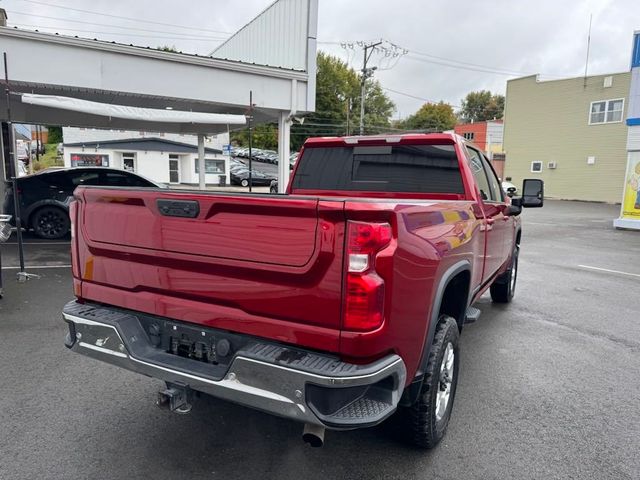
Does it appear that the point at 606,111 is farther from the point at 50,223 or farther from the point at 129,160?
the point at 129,160

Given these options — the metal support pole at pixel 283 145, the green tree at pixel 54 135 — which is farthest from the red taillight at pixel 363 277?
the green tree at pixel 54 135

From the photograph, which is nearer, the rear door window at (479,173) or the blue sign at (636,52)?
the rear door window at (479,173)

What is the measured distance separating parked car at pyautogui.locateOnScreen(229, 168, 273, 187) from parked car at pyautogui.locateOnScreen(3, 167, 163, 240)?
23120 millimetres

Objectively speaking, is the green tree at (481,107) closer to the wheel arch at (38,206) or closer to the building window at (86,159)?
the building window at (86,159)

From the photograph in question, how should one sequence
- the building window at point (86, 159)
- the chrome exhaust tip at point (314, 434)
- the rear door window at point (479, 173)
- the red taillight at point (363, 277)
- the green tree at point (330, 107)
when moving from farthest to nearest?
the green tree at point (330, 107), the building window at point (86, 159), the rear door window at point (479, 173), the chrome exhaust tip at point (314, 434), the red taillight at point (363, 277)

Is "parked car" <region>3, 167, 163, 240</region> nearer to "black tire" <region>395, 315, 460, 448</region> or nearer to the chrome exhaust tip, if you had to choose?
"black tire" <region>395, 315, 460, 448</region>

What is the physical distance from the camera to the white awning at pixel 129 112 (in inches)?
352

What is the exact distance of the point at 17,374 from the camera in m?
3.97

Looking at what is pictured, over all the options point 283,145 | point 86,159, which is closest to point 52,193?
point 283,145

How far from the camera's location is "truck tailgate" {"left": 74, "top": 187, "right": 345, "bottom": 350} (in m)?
2.19

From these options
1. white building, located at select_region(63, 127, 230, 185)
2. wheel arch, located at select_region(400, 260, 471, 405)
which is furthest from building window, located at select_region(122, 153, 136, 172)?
wheel arch, located at select_region(400, 260, 471, 405)

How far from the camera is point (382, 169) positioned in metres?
4.35

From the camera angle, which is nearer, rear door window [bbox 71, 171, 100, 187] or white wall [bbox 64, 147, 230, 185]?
rear door window [bbox 71, 171, 100, 187]

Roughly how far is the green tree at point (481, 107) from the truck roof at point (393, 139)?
8594 centimetres
